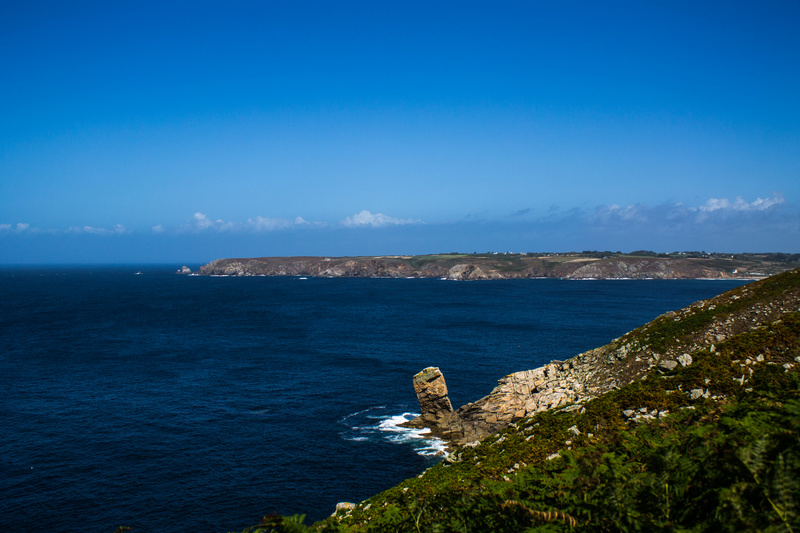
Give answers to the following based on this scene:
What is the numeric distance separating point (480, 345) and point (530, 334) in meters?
12.3

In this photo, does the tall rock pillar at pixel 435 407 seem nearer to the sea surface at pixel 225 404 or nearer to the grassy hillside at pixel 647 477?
the sea surface at pixel 225 404

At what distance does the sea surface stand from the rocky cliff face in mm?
9593

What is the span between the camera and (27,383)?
52.0m

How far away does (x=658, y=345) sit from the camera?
28.0m

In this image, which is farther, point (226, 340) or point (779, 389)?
point (226, 340)

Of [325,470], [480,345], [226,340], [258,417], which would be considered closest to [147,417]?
[258,417]

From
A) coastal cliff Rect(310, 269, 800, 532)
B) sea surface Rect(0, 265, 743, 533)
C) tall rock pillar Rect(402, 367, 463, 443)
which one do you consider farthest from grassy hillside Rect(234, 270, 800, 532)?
tall rock pillar Rect(402, 367, 463, 443)

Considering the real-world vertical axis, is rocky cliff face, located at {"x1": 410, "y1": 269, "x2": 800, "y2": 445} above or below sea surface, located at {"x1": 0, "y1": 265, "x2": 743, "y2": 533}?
above

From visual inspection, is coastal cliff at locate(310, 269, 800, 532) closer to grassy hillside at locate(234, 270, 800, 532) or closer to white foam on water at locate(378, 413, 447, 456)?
grassy hillside at locate(234, 270, 800, 532)

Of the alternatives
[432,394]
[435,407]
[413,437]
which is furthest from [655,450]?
[435,407]

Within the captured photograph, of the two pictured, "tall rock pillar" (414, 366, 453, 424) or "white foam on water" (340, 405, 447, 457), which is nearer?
"white foam on water" (340, 405, 447, 457)

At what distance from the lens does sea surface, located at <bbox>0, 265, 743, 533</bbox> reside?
2894 centimetres

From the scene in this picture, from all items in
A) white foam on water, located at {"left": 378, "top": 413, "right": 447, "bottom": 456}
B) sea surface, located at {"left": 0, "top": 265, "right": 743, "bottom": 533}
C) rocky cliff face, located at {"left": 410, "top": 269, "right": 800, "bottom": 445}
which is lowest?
white foam on water, located at {"left": 378, "top": 413, "right": 447, "bottom": 456}

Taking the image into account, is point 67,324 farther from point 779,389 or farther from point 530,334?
point 779,389
